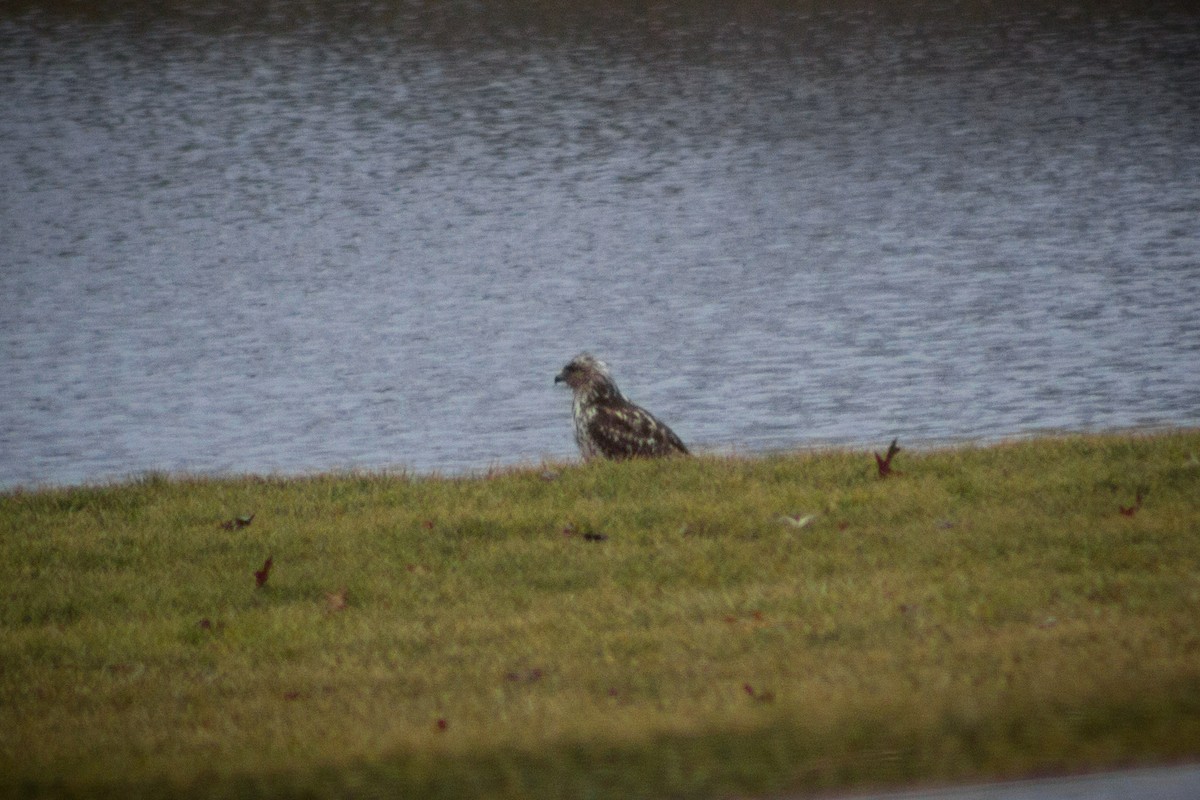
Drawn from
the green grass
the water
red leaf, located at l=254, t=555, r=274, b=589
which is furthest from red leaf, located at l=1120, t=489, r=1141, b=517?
the water

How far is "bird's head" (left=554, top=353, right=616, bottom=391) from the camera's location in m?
13.4

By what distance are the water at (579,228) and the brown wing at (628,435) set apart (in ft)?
12.3

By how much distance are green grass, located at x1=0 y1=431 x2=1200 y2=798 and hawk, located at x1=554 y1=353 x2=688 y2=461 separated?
2.96 feet

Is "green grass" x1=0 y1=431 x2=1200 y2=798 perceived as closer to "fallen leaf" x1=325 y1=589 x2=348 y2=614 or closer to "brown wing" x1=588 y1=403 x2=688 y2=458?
"fallen leaf" x1=325 y1=589 x2=348 y2=614

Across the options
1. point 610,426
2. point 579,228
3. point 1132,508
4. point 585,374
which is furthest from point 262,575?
point 579,228

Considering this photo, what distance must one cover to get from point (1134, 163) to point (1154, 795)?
107ft

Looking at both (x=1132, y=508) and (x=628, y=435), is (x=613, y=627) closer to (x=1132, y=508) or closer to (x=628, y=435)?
(x=1132, y=508)

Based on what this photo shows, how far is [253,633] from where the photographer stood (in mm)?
8992

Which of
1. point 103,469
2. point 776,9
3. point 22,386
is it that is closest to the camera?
point 103,469

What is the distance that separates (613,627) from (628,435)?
4.42 metres

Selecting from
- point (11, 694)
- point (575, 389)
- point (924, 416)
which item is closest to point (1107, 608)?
point (11, 694)

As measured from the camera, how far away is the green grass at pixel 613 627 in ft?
21.2

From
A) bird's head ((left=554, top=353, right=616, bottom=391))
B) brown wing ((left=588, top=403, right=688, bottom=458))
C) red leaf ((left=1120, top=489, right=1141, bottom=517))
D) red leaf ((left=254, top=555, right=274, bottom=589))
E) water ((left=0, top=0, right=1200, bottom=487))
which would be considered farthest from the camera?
water ((left=0, top=0, right=1200, bottom=487))

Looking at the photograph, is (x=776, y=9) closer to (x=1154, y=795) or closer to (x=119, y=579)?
(x=119, y=579)
